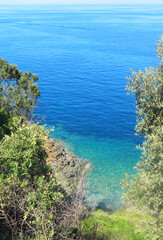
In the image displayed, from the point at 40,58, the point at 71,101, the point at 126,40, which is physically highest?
the point at 126,40

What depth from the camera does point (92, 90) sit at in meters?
72.6

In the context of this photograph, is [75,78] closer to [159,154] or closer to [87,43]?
[87,43]

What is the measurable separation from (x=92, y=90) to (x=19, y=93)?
38.7 meters

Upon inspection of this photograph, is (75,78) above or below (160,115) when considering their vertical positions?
above

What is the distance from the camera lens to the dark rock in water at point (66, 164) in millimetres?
33097

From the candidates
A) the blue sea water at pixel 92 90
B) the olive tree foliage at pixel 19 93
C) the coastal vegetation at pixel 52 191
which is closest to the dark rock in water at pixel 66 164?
the blue sea water at pixel 92 90

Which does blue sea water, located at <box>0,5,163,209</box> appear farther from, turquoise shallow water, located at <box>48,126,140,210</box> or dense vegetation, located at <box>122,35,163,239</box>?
dense vegetation, located at <box>122,35,163,239</box>

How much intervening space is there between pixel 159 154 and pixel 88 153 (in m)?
25.7

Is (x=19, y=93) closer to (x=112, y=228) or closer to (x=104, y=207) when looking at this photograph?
(x=104, y=207)

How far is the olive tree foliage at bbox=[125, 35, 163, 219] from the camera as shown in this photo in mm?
16672

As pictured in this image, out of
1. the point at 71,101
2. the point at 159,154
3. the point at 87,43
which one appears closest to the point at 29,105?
the point at 159,154

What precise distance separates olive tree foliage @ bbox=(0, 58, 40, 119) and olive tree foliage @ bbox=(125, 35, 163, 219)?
18.5 meters

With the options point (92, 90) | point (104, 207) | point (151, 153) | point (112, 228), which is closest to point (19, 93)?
point (104, 207)

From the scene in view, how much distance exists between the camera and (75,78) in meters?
82.6
